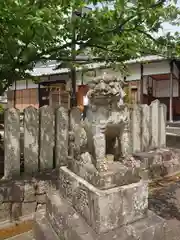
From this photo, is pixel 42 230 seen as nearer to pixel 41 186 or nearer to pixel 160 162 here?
pixel 41 186

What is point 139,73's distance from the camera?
12930 millimetres

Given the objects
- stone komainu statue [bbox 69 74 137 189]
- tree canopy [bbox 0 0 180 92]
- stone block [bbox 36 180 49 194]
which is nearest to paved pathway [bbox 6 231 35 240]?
stone block [bbox 36 180 49 194]

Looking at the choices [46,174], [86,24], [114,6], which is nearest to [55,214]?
[46,174]

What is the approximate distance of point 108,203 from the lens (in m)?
1.96

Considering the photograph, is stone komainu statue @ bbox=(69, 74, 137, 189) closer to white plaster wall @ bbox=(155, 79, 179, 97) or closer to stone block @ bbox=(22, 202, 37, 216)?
stone block @ bbox=(22, 202, 37, 216)

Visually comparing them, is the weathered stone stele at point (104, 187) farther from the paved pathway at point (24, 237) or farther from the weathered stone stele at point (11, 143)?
the weathered stone stele at point (11, 143)

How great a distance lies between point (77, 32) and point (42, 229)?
2.59m

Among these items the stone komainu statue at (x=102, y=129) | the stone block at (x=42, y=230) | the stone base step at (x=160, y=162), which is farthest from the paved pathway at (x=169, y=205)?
the stone block at (x=42, y=230)

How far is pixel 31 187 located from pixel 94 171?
4.63ft

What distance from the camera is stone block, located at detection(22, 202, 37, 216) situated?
311 centimetres

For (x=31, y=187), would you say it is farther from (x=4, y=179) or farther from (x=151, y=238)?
(x=151, y=238)

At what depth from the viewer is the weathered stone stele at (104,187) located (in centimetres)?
198

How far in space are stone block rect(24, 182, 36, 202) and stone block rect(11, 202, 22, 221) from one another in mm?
128

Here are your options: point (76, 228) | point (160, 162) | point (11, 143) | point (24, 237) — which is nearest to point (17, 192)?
point (24, 237)
